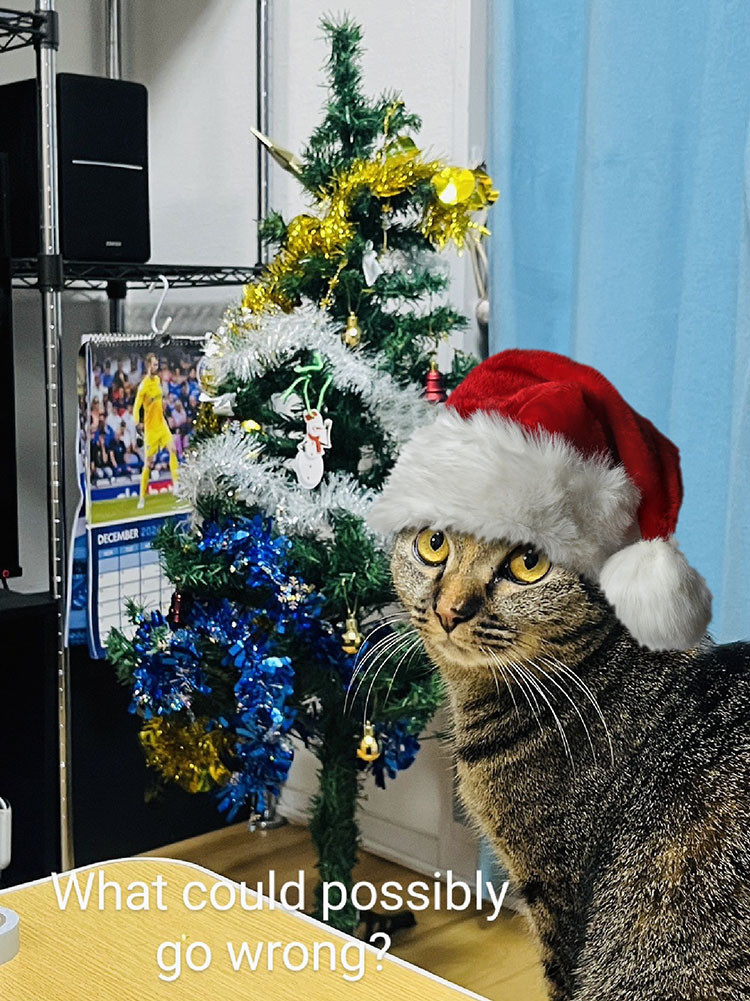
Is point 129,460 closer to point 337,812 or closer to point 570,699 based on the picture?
point 337,812

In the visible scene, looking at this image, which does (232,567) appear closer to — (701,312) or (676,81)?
(701,312)

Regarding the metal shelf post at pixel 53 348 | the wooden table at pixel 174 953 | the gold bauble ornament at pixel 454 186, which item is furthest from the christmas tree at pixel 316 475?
the wooden table at pixel 174 953

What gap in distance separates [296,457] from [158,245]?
1.17 metres

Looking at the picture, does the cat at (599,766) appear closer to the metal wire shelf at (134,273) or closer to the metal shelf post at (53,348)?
the metal shelf post at (53,348)

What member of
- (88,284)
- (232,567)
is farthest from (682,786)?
(88,284)

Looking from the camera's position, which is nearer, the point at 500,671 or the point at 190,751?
the point at 500,671

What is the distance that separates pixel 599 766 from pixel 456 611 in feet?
0.51

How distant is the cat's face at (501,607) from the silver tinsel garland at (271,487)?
704 millimetres

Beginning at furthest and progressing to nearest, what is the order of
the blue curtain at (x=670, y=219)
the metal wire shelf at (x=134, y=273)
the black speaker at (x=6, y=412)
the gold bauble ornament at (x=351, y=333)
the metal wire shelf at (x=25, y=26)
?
the metal wire shelf at (x=134, y=273) → the black speaker at (x=6, y=412) → the metal wire shelf at (x=25, y=26) → the gold bauble ornament at (x=351, y=333) → the blue curtain at (x=670, y=219)

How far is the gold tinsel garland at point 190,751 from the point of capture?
1.65m

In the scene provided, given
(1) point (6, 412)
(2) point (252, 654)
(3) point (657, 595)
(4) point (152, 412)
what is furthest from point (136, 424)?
(3) point (657, 595)

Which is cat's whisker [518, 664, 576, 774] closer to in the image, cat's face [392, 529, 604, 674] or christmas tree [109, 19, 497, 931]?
cat's face [392, 529, 604, 674]

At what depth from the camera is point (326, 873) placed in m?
1.68

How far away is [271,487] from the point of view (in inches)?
60.7
